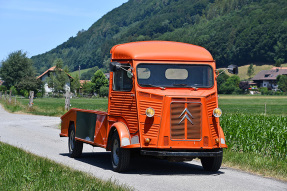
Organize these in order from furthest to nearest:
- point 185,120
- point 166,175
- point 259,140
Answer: point 259,140 < point 166,175 < point 185,120

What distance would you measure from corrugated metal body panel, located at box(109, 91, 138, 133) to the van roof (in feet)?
2.74

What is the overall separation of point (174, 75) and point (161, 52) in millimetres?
593

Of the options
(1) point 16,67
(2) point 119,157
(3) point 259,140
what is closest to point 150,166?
(2) point 119,157

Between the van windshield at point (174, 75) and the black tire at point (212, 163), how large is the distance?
5.22ft

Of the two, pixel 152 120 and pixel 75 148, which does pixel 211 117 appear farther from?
pixel 75 148

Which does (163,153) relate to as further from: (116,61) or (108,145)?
(116,61)

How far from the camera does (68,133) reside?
13859mm

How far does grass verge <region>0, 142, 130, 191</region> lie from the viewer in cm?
745

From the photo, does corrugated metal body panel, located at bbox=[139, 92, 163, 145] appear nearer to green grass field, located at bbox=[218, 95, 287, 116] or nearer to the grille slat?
the grille slat

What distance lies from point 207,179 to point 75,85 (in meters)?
123

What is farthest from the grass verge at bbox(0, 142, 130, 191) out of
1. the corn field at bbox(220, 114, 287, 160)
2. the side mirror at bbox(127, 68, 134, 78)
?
the corn field at bbox(220, 114, 287, 160)

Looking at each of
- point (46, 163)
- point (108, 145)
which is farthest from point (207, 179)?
point (46, 163)

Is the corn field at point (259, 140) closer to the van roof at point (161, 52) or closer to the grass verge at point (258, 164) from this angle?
the grass verge at point (258, 164)

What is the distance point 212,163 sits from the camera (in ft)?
35.6
